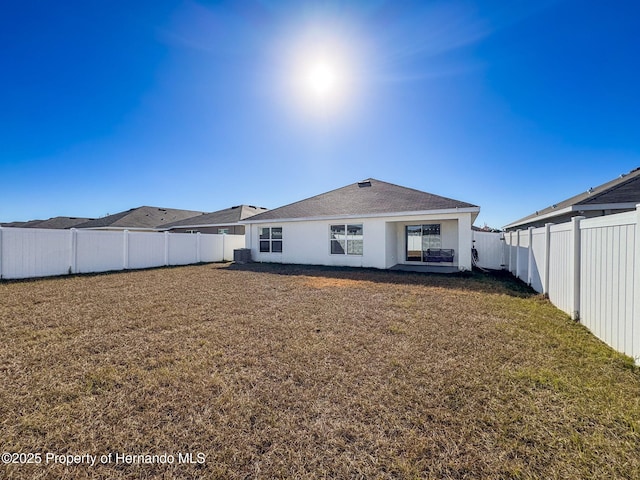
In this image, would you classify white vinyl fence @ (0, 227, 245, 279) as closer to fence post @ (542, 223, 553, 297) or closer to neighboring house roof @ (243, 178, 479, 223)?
neighboring house roof @ (243, 178, 479, 223)

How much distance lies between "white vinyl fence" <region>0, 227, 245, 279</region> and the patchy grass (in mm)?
6159

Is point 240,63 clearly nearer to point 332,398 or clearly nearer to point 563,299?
point 332,398

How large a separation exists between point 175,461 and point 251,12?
409 inches

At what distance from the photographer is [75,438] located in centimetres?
210

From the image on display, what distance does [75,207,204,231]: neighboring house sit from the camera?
2380 centimetres

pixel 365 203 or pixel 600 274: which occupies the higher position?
pixel 365 203

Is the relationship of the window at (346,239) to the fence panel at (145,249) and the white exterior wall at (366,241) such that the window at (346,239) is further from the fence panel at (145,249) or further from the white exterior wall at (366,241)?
the fence panel at (145,249)

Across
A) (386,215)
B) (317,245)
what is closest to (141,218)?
(317,245)

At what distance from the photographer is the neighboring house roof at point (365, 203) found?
475 inches

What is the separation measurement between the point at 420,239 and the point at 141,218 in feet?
84.7

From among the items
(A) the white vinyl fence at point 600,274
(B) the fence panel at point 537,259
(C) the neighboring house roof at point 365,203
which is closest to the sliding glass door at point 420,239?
(C) the neighboring house roof at point 365,203

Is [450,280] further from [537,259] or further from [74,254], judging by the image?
[74,254]

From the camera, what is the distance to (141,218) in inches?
1021

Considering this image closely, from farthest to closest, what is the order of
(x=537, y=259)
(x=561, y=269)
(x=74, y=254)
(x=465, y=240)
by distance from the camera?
(x=465, y=240)
(x=74, y=254)
(x=537, y=259)
(x=561, y=269)
